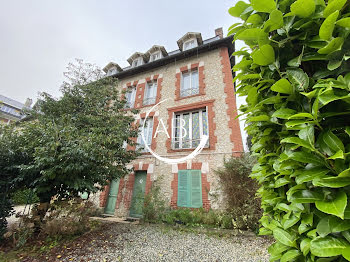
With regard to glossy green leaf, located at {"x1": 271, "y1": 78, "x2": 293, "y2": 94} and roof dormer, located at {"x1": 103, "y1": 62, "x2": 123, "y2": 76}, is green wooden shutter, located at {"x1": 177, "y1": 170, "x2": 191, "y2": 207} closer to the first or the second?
glossy green leaf, located at {"x1": 271, "y1": 78, "x2": 293, "y2": 94}

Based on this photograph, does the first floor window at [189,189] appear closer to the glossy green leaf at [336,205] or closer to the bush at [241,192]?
the bush at [241,192]

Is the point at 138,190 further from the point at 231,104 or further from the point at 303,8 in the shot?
the point at 303,8

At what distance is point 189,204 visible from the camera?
5.69 metres

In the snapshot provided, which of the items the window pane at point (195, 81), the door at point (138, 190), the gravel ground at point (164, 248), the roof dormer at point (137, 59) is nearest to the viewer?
the gravel ground at point (164, 248)

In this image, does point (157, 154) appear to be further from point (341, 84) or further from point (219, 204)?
point (341, 84)

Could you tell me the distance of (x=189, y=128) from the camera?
7.03 meters

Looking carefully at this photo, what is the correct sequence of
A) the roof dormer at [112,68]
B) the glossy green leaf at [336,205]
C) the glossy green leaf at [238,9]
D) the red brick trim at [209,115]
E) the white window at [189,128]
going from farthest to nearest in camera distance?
the roof dormer at [112,68] < the white window at [189,128] < the red brick trim at [209,115] < the glossy green leaf at [238,9] < the glossy green leaf at [336,205]

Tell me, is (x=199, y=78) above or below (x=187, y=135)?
above

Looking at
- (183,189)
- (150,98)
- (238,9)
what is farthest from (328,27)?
(150,98)

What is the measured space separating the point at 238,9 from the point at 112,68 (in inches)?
460

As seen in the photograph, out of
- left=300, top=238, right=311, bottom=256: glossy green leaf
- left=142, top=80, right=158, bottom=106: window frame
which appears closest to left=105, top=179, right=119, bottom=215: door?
left=142, top=80, right=158, bottom=106: window frame

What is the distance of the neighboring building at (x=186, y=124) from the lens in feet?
19.4

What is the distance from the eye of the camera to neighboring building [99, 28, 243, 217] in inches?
232

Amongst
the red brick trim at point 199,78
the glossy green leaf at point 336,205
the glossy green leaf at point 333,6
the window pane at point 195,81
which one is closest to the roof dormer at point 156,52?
the red brick trim at point 199,78
